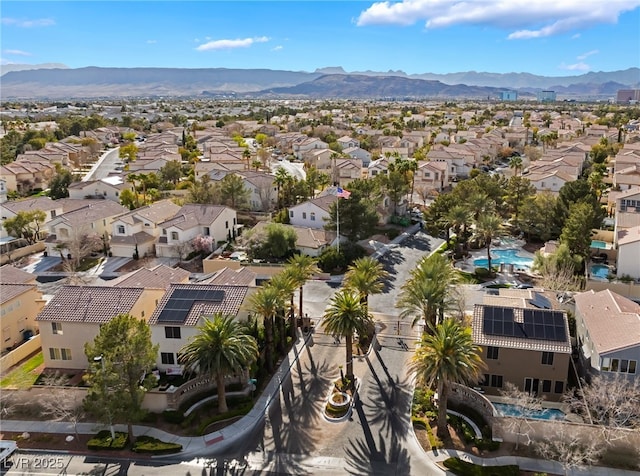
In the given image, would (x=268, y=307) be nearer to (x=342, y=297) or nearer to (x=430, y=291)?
(x=342, y=297)

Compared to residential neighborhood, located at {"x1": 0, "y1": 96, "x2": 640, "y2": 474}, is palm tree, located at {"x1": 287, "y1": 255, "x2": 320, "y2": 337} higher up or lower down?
higher up

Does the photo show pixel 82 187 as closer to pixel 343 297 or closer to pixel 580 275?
pixel 343 297

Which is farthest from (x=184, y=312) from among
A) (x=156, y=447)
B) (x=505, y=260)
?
(x=505, y=260)

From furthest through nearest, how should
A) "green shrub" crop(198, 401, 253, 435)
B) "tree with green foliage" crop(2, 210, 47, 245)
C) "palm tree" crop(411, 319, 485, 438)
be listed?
"tree with green foliage" crop(2, 210, 47, 245) < "green shrub" crop(198, 401, 253, 435) < "palm tree" crop(411, 319, 485, 438)

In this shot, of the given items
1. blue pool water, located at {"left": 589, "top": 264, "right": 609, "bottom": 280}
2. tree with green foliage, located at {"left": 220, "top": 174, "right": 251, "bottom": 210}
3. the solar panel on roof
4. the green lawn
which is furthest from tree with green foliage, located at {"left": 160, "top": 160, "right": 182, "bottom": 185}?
the solar panel on roof

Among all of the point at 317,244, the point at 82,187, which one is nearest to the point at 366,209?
the point at 317,244

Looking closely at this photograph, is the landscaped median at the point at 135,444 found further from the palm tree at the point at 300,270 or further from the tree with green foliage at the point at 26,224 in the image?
the tree with green foliage at the point at 26,224

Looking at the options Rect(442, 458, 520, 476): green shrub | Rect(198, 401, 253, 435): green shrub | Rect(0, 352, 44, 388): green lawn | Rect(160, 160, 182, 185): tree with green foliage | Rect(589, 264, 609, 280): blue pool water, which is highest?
Rect(160, 160, 182, 185): tree with green foliage

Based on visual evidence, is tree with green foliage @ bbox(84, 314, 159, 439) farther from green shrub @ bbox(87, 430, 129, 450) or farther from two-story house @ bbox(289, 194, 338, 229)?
two-story house @ bbox(289, 194, 338, 229)
